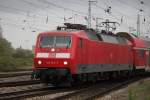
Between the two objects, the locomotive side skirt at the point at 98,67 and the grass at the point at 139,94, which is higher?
the locomotive side skirt at the point at 98,67

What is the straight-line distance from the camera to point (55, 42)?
1906 centimetres

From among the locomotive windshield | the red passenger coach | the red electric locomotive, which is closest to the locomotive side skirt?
the red electric locomotive

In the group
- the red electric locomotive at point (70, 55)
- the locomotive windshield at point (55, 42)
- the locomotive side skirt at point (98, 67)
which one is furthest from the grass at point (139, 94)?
the locomotive windshield at point (55, 42)

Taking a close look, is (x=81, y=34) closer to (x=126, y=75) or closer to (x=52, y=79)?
(x=52, y=79)

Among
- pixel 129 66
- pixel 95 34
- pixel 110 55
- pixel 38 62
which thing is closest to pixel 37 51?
pixel 38 62

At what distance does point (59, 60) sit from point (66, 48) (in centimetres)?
68

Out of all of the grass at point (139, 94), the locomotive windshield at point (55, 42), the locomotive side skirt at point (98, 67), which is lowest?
the grass at point (139, 94)

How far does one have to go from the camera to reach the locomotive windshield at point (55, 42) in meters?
18.8

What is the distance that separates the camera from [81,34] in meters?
19.5

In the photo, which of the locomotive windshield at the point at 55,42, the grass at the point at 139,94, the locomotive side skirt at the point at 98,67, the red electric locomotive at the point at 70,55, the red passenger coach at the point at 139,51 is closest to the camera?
the grass at the point at 139,94

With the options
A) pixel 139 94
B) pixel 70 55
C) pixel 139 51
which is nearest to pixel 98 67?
pixel 70 55

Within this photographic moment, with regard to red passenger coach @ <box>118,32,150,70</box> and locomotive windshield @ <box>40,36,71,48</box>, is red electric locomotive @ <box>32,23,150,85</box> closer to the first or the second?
locomotive windshield @ <box>40,36,71,48</box>

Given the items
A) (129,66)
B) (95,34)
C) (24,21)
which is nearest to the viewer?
(95,34)

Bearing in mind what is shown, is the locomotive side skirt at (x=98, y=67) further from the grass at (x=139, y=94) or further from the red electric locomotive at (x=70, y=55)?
the grass at (x=139, y=94)
